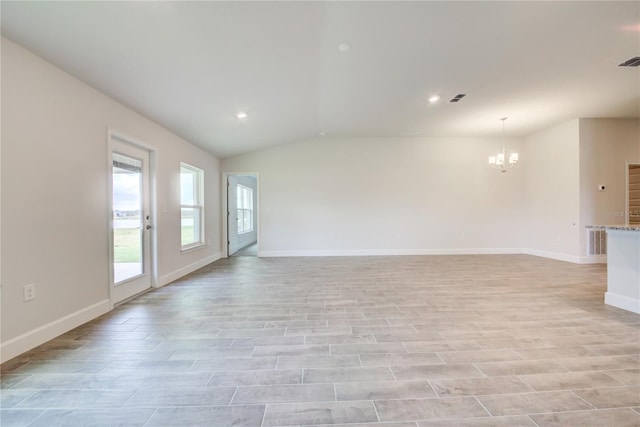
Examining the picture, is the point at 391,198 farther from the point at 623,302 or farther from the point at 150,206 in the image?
the point at 150,206

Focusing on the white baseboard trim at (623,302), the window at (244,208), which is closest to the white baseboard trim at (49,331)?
the window at (244,208)

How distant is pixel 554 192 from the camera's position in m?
6.04

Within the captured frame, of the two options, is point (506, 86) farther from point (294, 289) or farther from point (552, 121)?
point (294, 289)

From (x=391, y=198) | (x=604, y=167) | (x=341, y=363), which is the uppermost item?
(x=604, y=167)

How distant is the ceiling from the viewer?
2193 millimetres

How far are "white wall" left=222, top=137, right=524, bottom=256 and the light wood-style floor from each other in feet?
10.3

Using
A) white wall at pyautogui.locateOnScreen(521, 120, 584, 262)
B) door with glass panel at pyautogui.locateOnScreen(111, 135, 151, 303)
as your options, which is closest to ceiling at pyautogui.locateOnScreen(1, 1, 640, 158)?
door with glass panel at pyautogui.locateOnScreen(111, 135, 151, 303)

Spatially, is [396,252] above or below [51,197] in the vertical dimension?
below

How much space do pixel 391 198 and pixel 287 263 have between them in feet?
9.65

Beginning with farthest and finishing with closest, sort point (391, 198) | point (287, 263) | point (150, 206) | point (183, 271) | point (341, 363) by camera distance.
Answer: point (391, 198) < point (287, 263) < point (183, 271) < point (150, 206) < point (341, 363)

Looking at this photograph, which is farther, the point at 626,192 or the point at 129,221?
the point at 626,192

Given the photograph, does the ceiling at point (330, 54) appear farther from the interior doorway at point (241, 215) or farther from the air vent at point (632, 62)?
the interior doorway at point (241, 215)

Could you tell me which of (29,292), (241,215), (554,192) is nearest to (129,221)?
(29,292)

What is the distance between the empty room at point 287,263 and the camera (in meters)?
1.69
